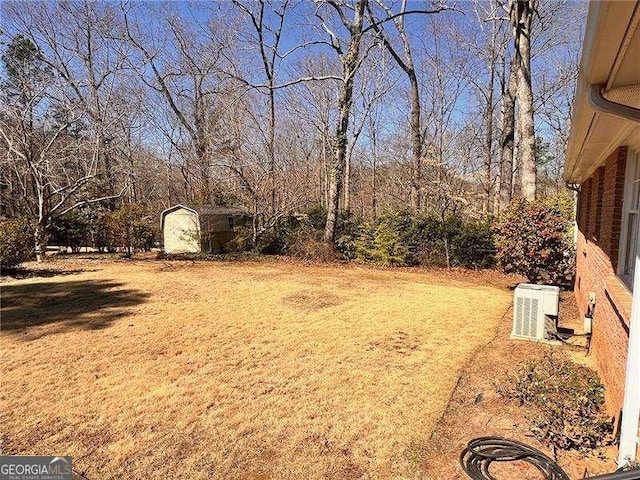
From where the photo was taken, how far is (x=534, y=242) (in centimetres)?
775

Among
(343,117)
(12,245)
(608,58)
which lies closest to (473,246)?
(343,117)

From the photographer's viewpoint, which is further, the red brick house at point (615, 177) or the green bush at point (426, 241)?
the green bush at point (426, 241)

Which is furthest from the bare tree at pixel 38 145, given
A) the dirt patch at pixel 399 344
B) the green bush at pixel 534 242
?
the green bush at pixel 534 242

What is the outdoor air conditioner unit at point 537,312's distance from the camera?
5105mm

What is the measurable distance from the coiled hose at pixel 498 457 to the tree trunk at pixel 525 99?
8.96 metres

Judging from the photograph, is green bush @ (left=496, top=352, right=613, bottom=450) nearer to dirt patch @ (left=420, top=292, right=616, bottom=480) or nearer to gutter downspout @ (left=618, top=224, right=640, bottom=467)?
dirt patch @ (left=420, top=292, right=616, bottom=480)

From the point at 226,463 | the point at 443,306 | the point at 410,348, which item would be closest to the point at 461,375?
the point at 410,348

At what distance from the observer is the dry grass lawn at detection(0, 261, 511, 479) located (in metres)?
2.88

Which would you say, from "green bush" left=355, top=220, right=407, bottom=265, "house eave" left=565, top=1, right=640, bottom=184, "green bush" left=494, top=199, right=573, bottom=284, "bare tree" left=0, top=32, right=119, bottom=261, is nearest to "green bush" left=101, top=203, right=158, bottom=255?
"bare tree" left=0, top=32, right=119, bottom=261

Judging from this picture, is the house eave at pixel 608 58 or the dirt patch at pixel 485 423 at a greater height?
the house eave at pixel 608 58

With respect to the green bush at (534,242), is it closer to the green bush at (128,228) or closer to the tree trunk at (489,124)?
the tree trunk at (489,124)

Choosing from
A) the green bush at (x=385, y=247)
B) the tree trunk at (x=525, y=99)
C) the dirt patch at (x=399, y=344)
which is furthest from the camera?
the green bush at (x=385, y=247)

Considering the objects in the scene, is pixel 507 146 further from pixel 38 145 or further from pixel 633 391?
pixel 38 145

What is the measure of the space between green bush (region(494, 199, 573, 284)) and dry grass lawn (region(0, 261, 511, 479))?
86 centimetres
